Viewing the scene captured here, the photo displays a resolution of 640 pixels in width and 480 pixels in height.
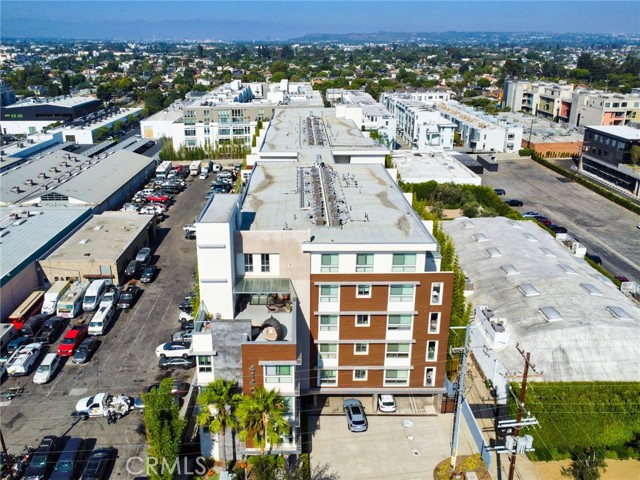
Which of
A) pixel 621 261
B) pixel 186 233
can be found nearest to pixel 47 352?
pixel 186 233

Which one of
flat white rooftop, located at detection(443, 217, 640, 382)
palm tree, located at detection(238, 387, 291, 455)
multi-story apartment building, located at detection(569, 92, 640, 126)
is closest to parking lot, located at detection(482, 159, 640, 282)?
flat white rooftop, located at detection(443, 217, 640, 382)

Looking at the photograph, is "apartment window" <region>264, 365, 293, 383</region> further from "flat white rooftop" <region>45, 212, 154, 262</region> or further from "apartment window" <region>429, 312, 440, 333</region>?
"flat white rooftop" <region>45, 212, 154, 262</region>

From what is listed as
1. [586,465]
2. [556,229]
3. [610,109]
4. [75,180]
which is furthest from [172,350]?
[610,109]

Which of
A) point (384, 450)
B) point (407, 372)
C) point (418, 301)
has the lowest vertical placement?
point (384, 450)

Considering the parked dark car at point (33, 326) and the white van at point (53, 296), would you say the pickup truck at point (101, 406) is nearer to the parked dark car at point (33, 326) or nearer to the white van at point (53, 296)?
the parked dark car at point (33, 326)

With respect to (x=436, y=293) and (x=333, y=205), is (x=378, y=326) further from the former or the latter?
(x=333, y=205)

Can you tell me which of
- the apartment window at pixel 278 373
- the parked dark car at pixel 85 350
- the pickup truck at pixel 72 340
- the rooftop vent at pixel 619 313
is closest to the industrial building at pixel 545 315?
the rooftop vent at pixel 619 313

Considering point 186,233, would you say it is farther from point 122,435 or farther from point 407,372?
point 407,372
